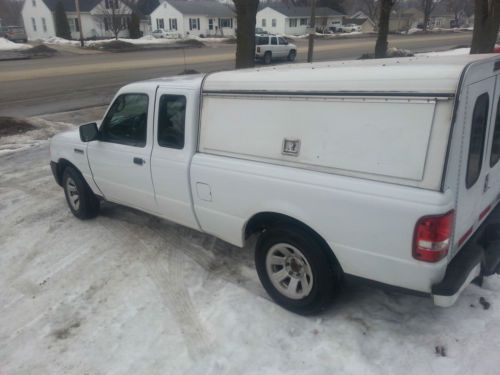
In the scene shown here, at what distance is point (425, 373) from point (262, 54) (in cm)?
2630

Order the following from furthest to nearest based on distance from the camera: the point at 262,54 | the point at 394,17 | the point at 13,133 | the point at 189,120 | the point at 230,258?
the point at 394,17
the point at 262,54
the point at 13,133
the point at 230,258
the point at 189,120

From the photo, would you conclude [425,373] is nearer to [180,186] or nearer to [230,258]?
[230,258]

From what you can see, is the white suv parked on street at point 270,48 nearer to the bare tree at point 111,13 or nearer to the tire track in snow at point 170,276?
the tire track in snow at point 170,276

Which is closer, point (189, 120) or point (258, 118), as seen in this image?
point (258, 118)

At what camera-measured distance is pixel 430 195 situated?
2635mm

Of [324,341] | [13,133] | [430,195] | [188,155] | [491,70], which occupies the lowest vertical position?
[13,133]

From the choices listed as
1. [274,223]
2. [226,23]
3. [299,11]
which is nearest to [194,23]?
[226,23]

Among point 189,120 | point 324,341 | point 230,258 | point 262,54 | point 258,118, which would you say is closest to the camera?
point 324,341

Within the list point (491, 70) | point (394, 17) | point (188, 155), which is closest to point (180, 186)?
point (188, 155)

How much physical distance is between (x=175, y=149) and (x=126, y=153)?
2.61 feet

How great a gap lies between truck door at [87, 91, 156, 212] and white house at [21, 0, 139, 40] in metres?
56.2

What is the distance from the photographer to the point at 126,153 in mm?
4582

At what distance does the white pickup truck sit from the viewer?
2.68m

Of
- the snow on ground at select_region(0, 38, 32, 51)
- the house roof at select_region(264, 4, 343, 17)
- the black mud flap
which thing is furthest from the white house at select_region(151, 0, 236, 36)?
the black mud flap
